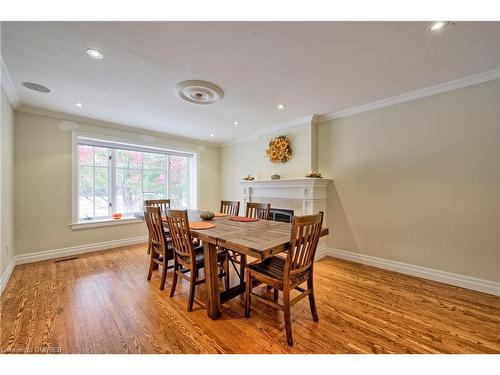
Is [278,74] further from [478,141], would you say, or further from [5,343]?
[5,343]

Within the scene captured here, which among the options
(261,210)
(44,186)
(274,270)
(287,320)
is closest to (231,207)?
(261,210)

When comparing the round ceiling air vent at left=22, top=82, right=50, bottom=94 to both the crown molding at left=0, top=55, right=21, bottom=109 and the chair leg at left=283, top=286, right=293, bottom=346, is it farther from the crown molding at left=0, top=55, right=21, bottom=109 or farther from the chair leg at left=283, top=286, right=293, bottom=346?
the chair leg at left=283, top=286, right=293, bottom=346

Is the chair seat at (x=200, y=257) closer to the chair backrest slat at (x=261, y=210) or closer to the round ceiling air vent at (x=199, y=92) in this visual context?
the chair backrest slat at (x=261, y=210)

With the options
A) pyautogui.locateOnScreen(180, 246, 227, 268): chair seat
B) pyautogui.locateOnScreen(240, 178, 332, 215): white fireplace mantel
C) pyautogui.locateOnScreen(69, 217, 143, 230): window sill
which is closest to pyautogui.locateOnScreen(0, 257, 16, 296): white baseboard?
pyautogui.locateOnScreen(69, 217, 143, 230): window sill

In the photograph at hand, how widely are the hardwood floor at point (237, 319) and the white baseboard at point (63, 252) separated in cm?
14

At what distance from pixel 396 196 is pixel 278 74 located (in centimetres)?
226

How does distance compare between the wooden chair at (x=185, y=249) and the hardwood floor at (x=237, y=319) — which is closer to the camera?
the hardwood floor at (x=237, y=319)

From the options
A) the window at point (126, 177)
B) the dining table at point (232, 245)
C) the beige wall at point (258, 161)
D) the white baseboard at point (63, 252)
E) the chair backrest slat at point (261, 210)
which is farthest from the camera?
the window at point (126, 177)

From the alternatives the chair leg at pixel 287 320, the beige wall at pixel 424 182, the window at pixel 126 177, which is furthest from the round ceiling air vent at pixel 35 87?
the beige wall at pixel 424 182

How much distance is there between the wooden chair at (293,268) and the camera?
1.51m

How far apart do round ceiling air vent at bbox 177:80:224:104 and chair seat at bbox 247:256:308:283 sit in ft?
6.70

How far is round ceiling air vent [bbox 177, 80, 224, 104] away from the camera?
2377mm

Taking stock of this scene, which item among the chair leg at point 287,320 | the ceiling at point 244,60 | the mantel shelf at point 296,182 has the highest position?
the ceiling at point 244,60
